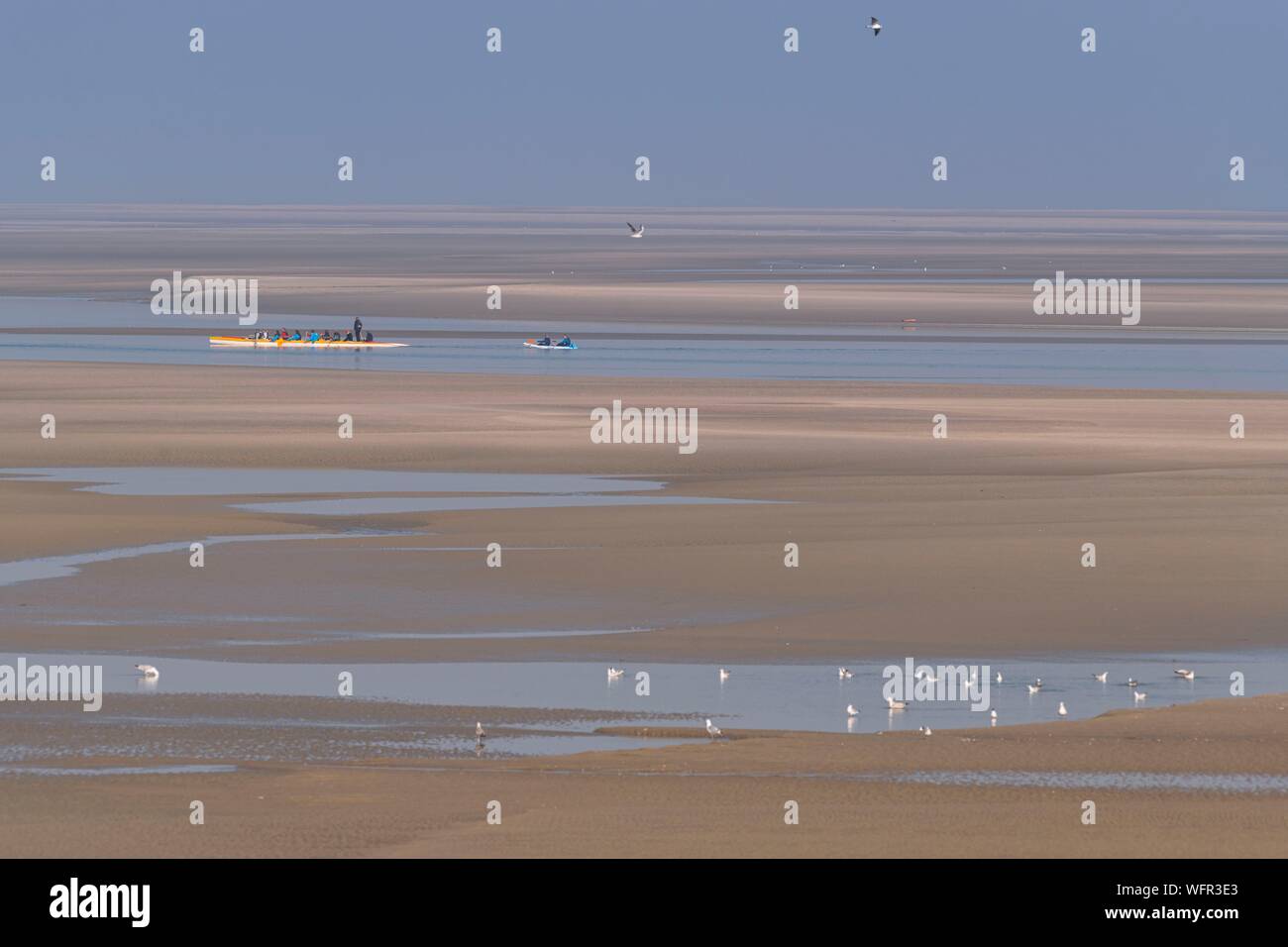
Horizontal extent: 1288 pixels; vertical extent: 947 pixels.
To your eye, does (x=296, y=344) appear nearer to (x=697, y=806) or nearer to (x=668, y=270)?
(x=697, y=806)

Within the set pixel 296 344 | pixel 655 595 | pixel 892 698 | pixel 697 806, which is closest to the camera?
pixel 697 806

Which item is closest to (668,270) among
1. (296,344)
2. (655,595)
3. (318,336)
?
(318,336)

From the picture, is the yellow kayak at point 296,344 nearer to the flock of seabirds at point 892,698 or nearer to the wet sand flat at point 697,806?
the flock of seabirds at point 892,698

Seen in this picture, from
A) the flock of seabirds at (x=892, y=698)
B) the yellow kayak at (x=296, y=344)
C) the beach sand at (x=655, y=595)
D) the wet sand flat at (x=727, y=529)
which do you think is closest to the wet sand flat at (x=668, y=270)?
the yellow kayak at (x=296, y=344)

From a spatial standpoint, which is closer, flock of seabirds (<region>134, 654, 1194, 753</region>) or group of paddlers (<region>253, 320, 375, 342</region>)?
flock of seabirds (<region>134, 654, 1194, 753</region>)

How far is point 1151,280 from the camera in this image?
82.9 metres

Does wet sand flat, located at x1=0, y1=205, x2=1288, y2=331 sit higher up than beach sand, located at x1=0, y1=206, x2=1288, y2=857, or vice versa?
wet sand flat, located at x1=0, y1=205, x2=1288, y2=331

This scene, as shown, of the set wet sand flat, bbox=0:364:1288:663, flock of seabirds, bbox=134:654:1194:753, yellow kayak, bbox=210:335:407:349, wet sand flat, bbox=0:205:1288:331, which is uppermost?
wet sand flat, bbox=0:205:1288:331

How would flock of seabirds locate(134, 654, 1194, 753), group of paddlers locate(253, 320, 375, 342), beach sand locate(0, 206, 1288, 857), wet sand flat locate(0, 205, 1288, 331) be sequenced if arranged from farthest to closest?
1. wet sand flat locate(0, 205, 1288, 331)
2. group of paddlers locate(253, 320, 375, 342)
3. flock of seabirds locate(134, 654, 1194, 753)
4. beach sand locate(0, 206, 1288, 857)

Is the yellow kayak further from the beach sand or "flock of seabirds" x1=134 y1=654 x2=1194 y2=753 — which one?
"flock of seabirds" x1=134 y1=654 x2=1194 y2=753

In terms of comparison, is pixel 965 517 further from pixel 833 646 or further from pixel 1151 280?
pixel 1151 280

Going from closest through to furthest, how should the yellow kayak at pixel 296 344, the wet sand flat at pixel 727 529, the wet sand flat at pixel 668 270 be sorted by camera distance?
the wet sand flat at pixel 727 529 → the yellow kayak at pixel 296 344 → the wet sand flat at pixel 668 270

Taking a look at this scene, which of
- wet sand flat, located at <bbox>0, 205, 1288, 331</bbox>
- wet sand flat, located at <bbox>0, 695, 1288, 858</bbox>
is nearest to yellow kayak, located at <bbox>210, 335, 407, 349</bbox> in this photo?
wet sand flat, located at <bbox>0, 205, 1288, 331</bbox>
